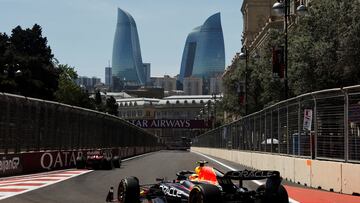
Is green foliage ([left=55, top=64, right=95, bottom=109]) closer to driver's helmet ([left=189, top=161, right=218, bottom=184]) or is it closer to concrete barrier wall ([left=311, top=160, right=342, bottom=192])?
concrete barrier wall ([left=311, top=160, right=342, bottom=192])

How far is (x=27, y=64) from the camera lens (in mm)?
88000

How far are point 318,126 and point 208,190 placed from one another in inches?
379

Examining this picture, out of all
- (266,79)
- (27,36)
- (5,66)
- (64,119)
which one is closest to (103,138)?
(64,119)

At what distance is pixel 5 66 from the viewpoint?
86.5 meters

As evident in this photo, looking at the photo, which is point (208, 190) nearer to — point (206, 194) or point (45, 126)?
point (206, 194)

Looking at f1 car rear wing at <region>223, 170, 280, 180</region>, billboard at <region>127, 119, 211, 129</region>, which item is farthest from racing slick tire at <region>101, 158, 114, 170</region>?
billboard at <region>127, 119, 211, 129</region>

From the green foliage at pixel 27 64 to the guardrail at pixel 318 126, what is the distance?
5690cm

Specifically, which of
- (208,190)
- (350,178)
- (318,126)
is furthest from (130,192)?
(318,126)

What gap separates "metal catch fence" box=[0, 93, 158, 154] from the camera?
849 inches

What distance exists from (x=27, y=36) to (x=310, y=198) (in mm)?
88262

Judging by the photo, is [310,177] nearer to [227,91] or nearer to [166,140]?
[227,91]

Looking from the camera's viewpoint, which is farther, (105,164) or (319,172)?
(105,164)

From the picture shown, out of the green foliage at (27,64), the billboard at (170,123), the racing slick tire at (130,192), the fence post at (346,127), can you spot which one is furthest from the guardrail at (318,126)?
the billboard at (170,123)

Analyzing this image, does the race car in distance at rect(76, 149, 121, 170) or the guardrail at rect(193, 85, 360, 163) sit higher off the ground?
the guardrail at rect(193, 85, 360, 163)
